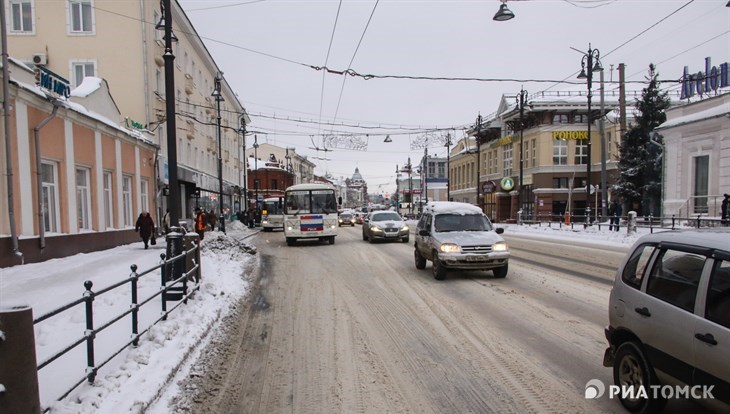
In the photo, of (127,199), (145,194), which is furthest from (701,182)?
(145,194)

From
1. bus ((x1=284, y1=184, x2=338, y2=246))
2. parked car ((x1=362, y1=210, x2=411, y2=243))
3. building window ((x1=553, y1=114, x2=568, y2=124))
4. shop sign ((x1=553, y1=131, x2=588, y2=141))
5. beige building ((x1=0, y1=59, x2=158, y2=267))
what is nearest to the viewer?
beige building ((x1=0, y1=59, x2=158, y2=267))

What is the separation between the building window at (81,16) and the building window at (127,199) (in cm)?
1031

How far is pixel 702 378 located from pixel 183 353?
4.97 meters

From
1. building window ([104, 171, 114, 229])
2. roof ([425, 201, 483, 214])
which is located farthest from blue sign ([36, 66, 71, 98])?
roof ([425, 201, 483, 214])

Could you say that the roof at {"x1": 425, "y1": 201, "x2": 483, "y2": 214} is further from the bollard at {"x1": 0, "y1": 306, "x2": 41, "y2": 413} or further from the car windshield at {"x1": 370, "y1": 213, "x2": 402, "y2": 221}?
the car windshield at {"x1": 370, "y1": 213, "x2": 402, "y2": 221}

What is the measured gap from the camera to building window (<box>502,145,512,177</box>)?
50.8 m

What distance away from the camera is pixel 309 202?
22.3m

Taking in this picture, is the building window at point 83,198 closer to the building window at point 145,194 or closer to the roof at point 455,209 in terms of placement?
the building window at point 145,194

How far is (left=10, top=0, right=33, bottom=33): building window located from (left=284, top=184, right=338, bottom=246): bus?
16.9m

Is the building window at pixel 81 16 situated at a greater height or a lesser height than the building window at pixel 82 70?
greater

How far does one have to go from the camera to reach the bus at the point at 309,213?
22.1m

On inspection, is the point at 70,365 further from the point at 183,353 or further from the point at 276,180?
the point at 276,180

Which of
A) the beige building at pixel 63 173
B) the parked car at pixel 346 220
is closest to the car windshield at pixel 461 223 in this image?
the beige building at pixel 63 173

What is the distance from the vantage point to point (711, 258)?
3.31 m
